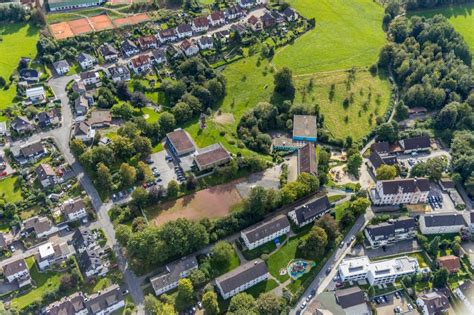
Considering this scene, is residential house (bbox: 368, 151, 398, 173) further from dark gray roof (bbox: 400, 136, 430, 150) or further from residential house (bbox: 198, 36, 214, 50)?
residential house (bbox: 198, 36, 214, 50)

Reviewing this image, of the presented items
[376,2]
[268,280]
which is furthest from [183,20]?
[268,280]

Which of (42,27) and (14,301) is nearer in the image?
(14,301)

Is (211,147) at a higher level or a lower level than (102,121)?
lower

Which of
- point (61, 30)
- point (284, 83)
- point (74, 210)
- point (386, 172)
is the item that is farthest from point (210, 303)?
point (61, 30)

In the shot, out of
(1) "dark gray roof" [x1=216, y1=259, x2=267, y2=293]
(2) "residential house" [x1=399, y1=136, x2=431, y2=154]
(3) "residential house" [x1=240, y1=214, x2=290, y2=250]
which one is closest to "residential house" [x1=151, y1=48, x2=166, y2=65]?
(3) "residential house" [x1=240, y1=214, x2=290, y2=250]

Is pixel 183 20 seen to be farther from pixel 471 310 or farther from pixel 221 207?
pixel 471 310

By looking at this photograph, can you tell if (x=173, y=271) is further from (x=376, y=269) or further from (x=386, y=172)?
(x=386, y=172)
